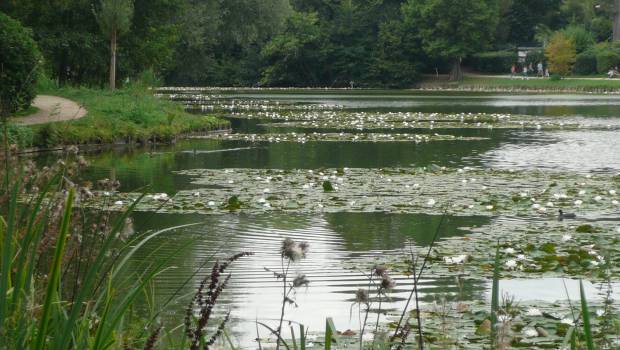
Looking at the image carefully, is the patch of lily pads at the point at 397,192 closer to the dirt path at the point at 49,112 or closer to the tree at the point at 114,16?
the dirt path at the point at 49,112

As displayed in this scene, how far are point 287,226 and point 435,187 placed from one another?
358 centimetres

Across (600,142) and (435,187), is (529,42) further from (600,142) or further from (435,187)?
(435,187)

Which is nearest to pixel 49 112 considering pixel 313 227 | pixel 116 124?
pixel 116 124

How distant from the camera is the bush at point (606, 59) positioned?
219 ft

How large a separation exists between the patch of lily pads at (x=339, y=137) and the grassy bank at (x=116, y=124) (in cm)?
151

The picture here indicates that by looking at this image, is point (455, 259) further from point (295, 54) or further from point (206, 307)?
point (295, 54)

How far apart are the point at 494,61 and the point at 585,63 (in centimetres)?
985

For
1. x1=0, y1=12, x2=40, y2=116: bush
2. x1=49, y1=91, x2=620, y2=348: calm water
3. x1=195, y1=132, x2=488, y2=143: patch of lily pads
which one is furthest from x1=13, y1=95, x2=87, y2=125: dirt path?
x1=195, y1=132, x2=488, y2=143: patch of lily pads

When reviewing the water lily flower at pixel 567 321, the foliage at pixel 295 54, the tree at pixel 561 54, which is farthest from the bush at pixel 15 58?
the foliage at pixel 295 54

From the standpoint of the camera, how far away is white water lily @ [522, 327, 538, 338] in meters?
5.93

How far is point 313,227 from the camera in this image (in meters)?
10.8

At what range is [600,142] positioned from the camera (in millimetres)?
22406

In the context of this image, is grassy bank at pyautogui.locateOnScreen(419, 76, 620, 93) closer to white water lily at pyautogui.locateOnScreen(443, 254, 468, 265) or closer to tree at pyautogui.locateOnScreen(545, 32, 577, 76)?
tree at pyautogui.locateOnScreen(545, 32, 577, 76)

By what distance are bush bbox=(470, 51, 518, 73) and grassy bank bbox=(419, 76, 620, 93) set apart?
252 centimetres
